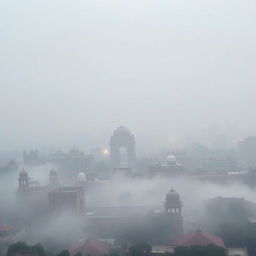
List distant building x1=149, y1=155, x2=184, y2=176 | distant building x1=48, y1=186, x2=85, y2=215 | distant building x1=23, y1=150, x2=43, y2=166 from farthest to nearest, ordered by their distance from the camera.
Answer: distant building x1=23, y1=150, x2=43, y2=166 < distant building x1=149, y1=155, x2=184, y2=176 < distant building x1=48, y1=186, x2=85, y2=215

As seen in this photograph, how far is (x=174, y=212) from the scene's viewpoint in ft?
99.1

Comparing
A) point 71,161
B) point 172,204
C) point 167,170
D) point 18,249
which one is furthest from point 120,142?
point 18,249

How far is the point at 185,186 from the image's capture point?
44406mm

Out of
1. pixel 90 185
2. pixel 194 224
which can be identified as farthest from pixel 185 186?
pixel 194 224

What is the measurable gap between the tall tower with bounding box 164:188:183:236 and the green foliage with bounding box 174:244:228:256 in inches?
275

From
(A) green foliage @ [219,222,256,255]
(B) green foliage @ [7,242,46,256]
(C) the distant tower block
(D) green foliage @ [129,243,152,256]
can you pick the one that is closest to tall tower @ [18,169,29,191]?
(B) green foliage @ [7,242,46,256]

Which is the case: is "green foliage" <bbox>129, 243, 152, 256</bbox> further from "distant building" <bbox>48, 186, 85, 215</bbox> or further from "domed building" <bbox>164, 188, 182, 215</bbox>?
"distant building" <bbox>48, 186, 85, 215</bbox>

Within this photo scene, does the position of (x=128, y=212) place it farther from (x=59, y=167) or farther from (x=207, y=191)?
(x=59, y=167)

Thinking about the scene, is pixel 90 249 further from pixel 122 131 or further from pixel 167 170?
pixel 122 131

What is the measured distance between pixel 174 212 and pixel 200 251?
8914 mm

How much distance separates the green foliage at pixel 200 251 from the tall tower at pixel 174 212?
6990 millimetres

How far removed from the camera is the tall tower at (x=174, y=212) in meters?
29.3

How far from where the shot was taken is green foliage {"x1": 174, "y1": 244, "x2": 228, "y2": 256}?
21.1m

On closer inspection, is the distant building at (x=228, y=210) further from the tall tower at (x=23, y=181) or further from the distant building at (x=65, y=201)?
the tall tower at (x=23, y=181)
